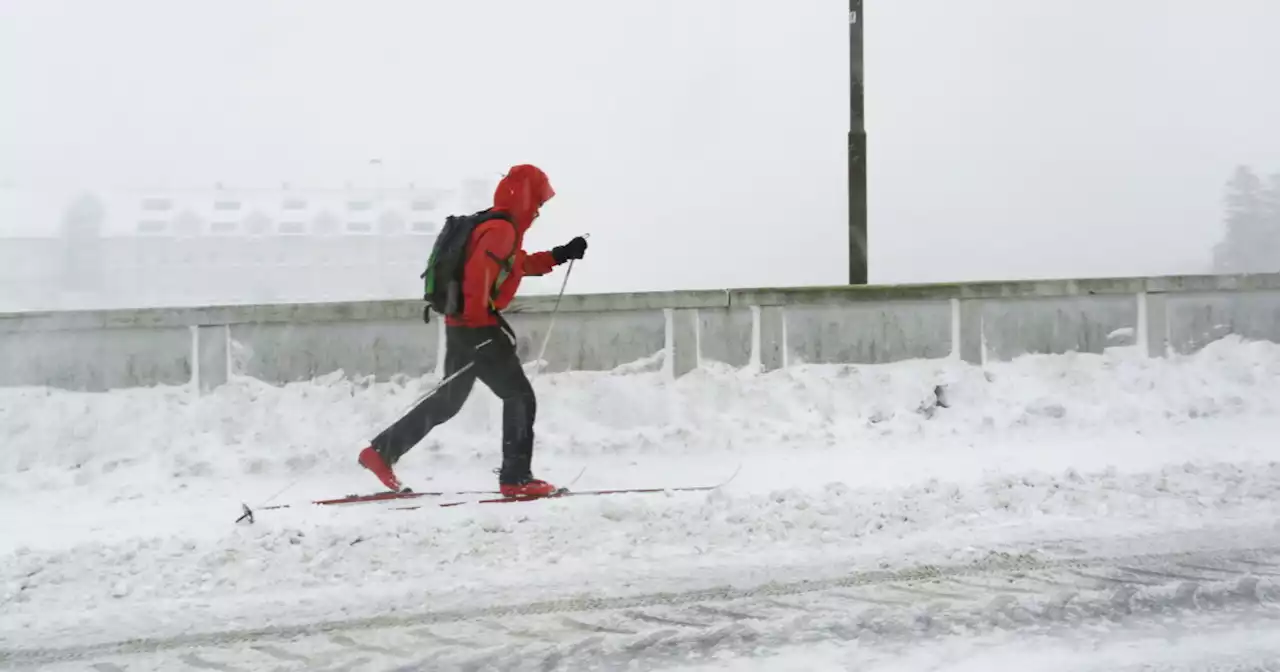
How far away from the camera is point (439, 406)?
6215 millimetres

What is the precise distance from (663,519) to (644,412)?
A: 2.45 m

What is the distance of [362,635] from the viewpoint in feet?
13.3

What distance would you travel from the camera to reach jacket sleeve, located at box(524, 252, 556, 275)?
6.31m

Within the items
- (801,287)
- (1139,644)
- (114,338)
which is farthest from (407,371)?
(1139,644)

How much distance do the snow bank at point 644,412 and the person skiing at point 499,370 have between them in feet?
3.94

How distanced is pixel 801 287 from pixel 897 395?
1265mm

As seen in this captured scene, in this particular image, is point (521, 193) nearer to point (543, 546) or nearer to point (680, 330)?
point (543, 546)

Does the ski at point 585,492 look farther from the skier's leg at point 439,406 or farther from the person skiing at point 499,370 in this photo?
the skier's leg at point 439,406

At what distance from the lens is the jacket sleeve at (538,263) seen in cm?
631

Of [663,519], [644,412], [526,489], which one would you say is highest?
[644,412]

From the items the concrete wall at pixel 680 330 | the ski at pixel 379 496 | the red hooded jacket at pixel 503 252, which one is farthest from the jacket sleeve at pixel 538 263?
the concrete wall at pixel 680 330

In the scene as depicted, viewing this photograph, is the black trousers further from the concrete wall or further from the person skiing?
the concrete wall

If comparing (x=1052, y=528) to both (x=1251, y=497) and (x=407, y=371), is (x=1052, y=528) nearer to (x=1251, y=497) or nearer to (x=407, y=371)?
(x=1251, y=497)

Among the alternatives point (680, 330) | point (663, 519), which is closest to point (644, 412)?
point (680, 330)
